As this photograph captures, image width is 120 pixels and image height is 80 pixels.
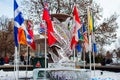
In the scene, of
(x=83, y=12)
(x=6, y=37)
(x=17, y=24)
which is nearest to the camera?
(x=17, y=24)

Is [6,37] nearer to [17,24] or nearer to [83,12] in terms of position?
[83,12]

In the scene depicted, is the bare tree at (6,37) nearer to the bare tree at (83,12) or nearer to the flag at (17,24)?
the bare tree at (83,12)

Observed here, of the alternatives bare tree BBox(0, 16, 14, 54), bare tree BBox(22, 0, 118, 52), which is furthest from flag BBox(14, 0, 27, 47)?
bare tree BBox(0, 16, 14, 54)

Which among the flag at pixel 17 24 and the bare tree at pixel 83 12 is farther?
the bare tree at pixel 83 12

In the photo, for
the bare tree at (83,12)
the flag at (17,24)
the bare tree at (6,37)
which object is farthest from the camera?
the bare tree at (6,37)

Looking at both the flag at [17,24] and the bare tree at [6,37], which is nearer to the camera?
the flag at [17,24]

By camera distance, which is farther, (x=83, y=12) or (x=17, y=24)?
(x=83, y=12)

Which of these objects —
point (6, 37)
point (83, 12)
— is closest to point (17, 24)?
point (83, 12)

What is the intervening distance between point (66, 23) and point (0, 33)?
48.2 metres

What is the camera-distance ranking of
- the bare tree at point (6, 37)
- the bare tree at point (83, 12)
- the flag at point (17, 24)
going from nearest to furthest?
the flag at point (17, 24) < the bare tree at point (83, 12) < the bare tree at point (6, 37)

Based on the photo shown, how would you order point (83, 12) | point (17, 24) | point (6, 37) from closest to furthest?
point (17, 24), point (83, 12), point (6, 37)

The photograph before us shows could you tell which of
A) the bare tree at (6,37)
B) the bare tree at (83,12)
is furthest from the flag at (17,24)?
the bare tree at (6,37)

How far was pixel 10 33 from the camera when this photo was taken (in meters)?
76.6

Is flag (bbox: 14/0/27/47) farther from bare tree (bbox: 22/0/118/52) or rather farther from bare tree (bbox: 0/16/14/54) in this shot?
bare tree (bbox: 0/16/14/54)
